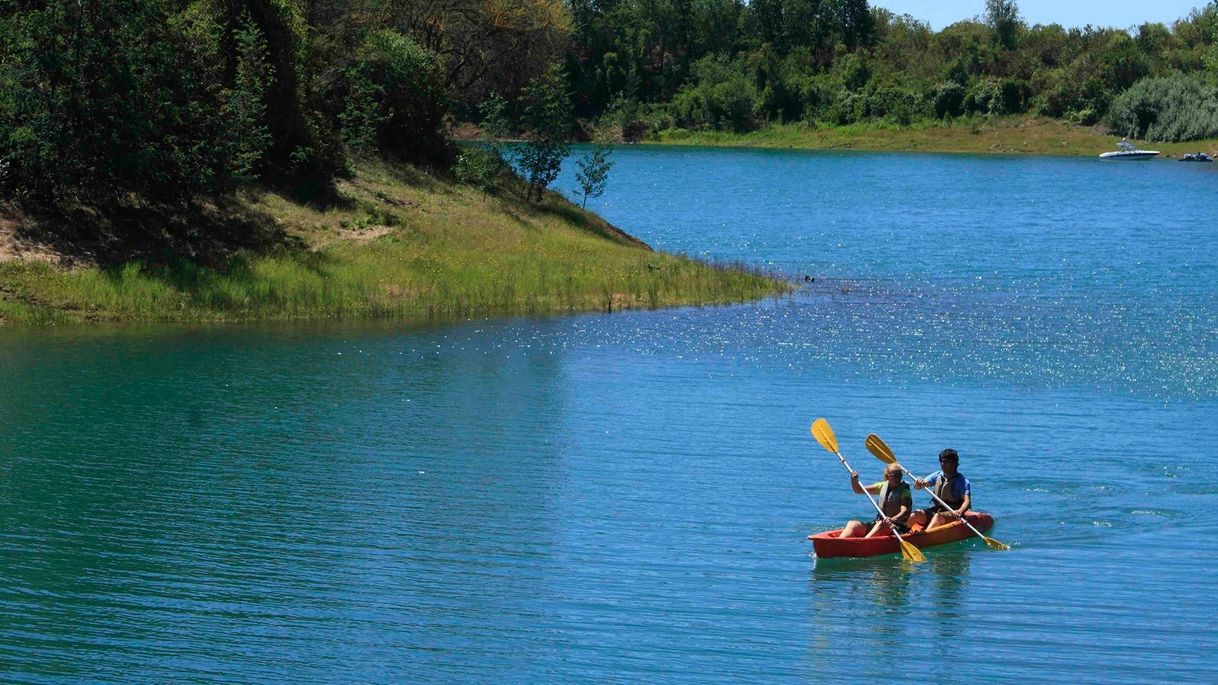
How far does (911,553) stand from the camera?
20.9 meters

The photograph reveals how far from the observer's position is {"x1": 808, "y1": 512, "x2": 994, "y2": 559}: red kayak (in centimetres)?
2038

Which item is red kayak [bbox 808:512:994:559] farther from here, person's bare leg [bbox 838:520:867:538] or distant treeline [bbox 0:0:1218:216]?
distant treeline [bbox 0:0:1218:216]

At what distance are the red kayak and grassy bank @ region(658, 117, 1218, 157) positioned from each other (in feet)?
349

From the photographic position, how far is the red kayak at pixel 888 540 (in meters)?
20.4

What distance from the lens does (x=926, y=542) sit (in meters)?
21.7

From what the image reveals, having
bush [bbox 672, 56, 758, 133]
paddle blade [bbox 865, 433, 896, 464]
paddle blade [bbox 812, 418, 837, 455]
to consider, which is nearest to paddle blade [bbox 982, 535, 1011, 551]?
paddle blade [bbox 865, 433, 896, 464]

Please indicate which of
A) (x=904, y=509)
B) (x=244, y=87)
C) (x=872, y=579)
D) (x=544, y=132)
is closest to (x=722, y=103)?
(x=544, y=132)

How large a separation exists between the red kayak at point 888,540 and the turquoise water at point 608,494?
0.20 m

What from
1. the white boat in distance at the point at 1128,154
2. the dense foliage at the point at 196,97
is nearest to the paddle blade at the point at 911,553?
the dense foliage at the point at 196,97

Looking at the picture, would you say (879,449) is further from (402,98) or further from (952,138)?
(952,138)

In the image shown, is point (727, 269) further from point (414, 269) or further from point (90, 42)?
point (90, 42)

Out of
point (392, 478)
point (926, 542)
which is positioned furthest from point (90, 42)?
point (926, 542)

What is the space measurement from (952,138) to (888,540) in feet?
376

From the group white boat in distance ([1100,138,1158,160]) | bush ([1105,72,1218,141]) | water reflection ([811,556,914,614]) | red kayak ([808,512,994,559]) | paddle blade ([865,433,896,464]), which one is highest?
bush ([1105,72,1218,141])
